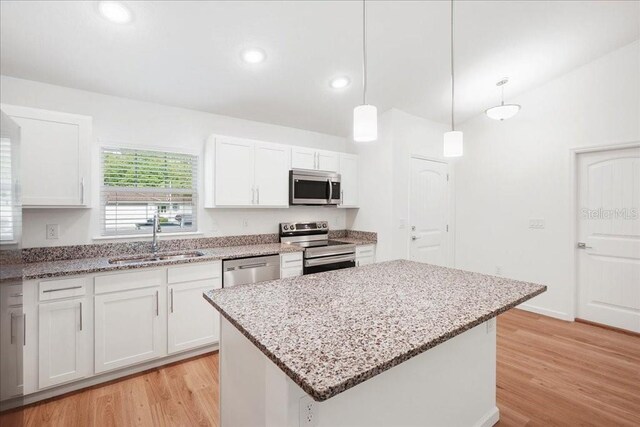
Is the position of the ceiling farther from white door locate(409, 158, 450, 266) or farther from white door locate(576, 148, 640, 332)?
white door locate(576, 148, 640, 332)

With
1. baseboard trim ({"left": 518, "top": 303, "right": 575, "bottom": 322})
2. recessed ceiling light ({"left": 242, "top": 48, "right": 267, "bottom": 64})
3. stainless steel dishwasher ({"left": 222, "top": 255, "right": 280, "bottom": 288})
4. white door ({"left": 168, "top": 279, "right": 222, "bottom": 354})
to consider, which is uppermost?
recessed ceiling light ({"left": 242, "top": 48, "right": 267, "bottom": 64})

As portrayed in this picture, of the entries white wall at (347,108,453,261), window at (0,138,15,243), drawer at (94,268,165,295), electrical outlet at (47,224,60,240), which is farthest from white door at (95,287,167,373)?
white wall at (347,108,453,261)

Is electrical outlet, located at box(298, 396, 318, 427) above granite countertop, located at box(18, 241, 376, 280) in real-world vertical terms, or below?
below

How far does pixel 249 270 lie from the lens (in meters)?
2.94

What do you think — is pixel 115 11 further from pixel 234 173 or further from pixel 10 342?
pixel 10 342

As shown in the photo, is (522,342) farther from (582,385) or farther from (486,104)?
(486,104)

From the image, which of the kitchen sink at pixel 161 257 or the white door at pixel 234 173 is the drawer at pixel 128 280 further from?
the white door at pixel 234 173

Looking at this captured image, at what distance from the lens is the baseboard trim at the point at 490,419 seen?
176cm

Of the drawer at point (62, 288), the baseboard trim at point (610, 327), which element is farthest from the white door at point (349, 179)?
the baseboard trim at point (610, 327)

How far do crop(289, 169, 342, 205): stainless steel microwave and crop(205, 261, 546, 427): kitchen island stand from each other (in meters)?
1.81

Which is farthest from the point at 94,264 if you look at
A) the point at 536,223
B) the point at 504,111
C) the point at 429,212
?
the point at 536,223

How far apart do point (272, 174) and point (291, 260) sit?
3.34 feet

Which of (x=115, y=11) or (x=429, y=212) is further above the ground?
(x=115, y=11)

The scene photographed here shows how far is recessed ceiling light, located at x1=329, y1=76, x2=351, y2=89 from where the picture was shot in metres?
3.04
